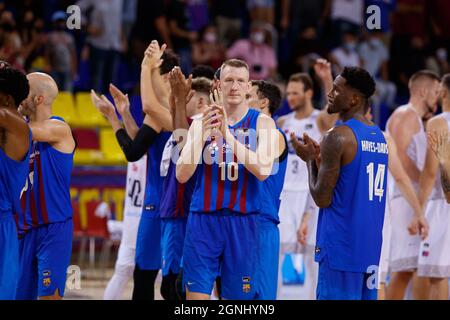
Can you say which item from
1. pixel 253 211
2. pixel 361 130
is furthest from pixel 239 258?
pixel 361 130

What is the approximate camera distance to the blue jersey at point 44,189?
7332 mm

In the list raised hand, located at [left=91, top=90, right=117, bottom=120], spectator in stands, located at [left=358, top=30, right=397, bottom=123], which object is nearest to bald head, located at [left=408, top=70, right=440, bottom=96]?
raised hand, located at [left=91, top=90, right=117, bottom=120]

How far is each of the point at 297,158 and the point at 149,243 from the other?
2972 mm

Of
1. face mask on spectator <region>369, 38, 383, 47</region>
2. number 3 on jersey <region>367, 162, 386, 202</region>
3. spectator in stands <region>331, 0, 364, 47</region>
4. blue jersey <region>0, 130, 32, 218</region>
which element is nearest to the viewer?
blue jersey <region>0, 130, 32, 218</region>

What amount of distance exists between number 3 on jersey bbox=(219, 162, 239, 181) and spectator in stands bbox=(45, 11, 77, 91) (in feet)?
26.7

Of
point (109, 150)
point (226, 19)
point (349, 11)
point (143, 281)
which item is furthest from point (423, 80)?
point (349, 11)

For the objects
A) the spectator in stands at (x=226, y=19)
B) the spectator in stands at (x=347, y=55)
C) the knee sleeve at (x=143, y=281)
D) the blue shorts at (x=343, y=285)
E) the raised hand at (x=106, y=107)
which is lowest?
the knee sleeve at (x=143, y=281)

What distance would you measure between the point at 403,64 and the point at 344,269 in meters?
12.0

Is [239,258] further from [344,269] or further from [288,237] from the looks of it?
[288,237]

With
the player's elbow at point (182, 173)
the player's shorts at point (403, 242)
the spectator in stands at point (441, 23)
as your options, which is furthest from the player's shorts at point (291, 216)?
the spectator in stands at point (441, 23)

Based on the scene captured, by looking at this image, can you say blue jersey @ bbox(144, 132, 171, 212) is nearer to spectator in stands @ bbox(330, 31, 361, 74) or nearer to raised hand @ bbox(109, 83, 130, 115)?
raised hand @ bbox(109, 83, 130, 115)

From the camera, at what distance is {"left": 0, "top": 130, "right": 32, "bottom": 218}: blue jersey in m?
6.28

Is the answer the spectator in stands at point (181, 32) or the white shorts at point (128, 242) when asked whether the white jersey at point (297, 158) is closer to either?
the white shorts at point (128, 242)

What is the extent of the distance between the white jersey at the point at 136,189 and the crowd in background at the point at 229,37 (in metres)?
4.97
